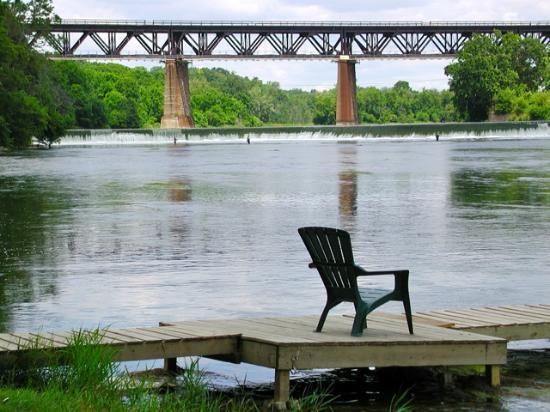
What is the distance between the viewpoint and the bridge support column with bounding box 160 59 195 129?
5266 inches

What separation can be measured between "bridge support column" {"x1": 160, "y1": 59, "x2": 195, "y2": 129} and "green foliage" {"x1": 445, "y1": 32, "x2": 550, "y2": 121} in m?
30.0

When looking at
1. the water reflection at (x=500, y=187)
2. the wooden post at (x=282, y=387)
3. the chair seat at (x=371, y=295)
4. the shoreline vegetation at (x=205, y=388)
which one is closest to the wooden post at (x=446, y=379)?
the shoreline vegetation at (x=205, y=388)

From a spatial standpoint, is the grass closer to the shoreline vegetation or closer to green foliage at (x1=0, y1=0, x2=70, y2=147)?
the shoreline vegetation

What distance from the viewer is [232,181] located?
44.0m

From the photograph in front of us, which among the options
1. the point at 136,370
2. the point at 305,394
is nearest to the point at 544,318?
the point at 305,394

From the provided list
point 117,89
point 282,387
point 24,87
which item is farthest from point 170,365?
point 117,89

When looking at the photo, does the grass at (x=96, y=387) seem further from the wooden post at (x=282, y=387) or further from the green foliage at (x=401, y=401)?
the green foliage at (x=401, y=401)

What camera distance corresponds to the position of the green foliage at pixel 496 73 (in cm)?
13788

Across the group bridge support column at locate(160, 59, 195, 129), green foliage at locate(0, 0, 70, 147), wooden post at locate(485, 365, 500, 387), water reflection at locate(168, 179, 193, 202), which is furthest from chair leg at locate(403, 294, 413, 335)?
bridge support column at locate(160, 59, 195, 129)

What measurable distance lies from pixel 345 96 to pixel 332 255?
126047 millimetres

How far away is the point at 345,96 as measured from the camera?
135500 mm

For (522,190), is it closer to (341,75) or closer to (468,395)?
(468,395)

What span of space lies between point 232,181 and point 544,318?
107 ft

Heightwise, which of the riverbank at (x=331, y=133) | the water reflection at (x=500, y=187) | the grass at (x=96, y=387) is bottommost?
the riverbank at (x=331, y=133)
